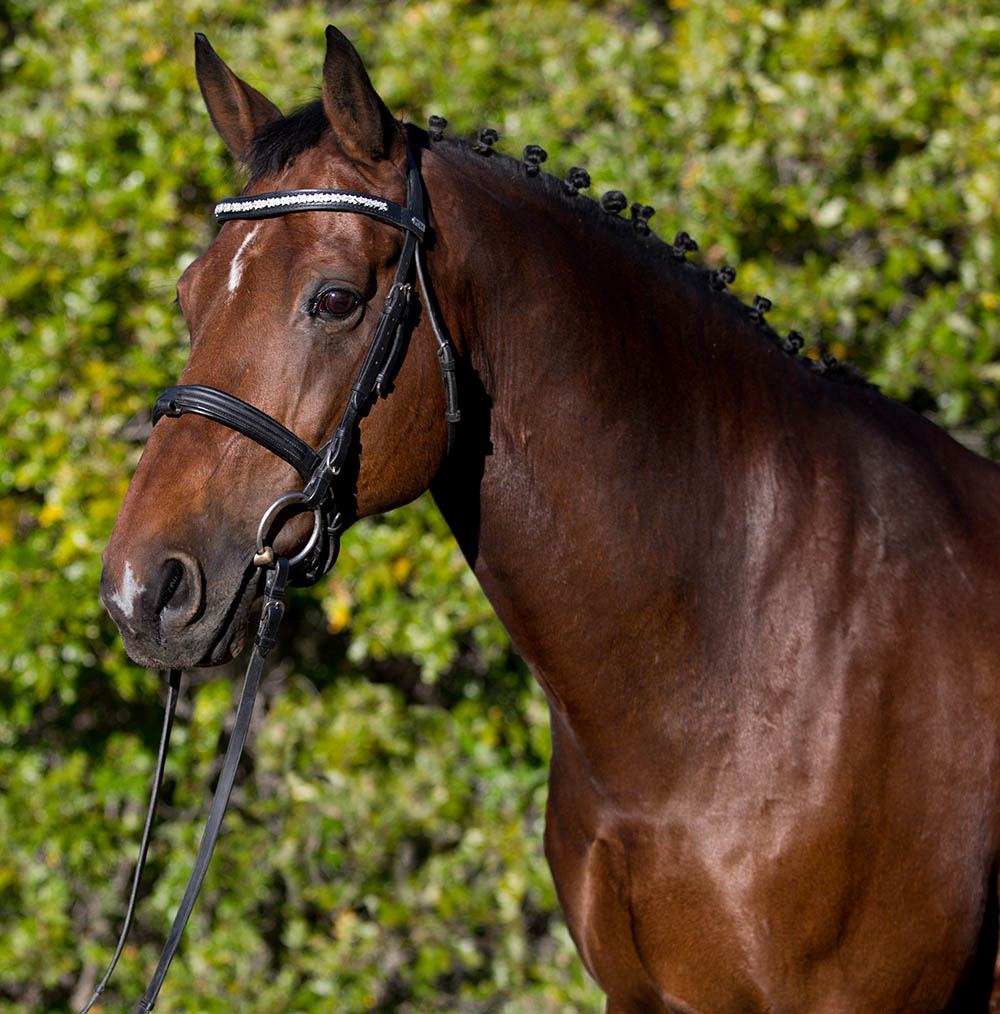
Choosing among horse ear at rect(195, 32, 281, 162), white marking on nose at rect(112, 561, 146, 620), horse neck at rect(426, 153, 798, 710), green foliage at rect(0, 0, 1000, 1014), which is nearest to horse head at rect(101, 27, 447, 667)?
white marking on nose at rect(112, 561, 146, 620)

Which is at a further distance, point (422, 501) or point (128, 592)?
point (422, 501)

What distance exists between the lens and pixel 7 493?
12.0 ft

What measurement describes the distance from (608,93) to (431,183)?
7.41 feet

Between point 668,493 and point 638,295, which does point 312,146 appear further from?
point 668,493

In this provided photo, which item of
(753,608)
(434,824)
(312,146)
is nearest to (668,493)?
(753,608)

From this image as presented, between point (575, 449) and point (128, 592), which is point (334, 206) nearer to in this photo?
point (575, 449)

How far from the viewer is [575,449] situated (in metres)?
1.76

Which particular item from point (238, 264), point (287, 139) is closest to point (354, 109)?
point (287, 139)

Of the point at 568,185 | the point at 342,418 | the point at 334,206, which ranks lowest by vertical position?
the point at 342,418

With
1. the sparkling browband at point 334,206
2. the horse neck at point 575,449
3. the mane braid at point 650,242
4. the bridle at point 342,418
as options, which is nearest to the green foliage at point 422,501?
the mane braid at point 650,242

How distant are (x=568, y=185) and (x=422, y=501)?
1.70 m

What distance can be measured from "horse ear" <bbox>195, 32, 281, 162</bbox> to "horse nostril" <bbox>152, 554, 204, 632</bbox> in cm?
73

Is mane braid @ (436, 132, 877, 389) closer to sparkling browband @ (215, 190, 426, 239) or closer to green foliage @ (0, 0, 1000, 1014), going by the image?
sparkling browband @ (215, 190, 426, 239)

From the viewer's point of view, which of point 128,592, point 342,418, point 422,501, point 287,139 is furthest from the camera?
point 422,501
